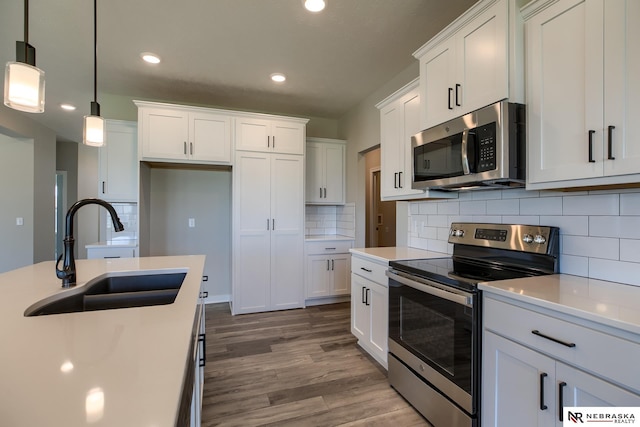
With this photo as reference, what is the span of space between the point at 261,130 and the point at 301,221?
4.11 feet

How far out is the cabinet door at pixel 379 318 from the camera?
7.32ft

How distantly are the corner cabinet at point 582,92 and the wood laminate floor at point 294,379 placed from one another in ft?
5.44

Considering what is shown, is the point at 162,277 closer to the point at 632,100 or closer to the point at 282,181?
the point at 282,181

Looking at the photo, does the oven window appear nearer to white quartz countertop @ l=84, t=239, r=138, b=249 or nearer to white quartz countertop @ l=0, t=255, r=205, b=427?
white quartz countertop @ l=0, t=255, r=205, b=427

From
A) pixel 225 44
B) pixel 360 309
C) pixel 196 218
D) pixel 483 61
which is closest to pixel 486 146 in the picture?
pixel 483 61

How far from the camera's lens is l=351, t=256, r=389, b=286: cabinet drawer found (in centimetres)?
226

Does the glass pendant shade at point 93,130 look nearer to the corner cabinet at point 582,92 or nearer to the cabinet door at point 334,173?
the corner cabinet at point 582,92

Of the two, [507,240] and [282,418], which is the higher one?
[507,240]

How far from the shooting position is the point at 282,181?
375cm

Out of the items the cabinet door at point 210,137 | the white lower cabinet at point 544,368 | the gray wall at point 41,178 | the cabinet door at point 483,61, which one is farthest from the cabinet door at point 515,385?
the gray wall at point 41,178

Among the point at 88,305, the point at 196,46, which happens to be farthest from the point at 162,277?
the point at 196,46

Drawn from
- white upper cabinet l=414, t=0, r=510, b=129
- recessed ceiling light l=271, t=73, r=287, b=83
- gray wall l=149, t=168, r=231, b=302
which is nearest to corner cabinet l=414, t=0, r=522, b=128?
white upper cabinet l=414, t=0, r=510, b=129

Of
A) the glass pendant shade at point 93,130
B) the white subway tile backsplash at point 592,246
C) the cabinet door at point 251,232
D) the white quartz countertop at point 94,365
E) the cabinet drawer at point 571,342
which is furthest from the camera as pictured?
the cabinet door at point 251,232

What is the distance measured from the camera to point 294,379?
225 centimetres
